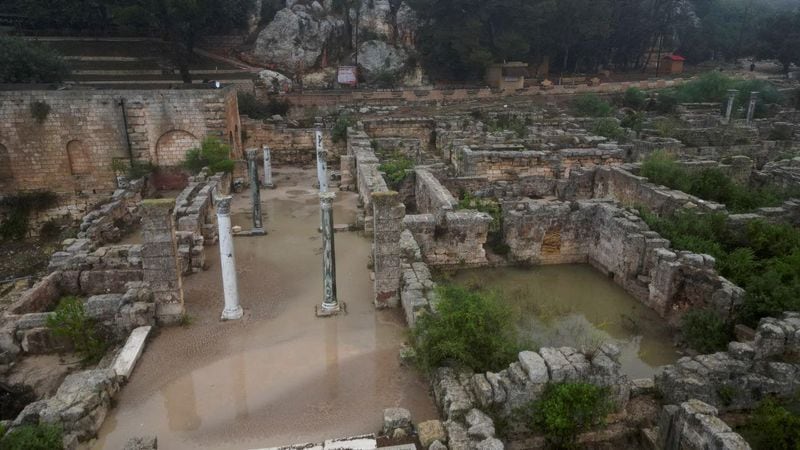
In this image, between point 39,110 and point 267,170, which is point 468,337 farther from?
point 39,110

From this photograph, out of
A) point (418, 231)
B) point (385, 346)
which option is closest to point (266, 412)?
point (385, 346)

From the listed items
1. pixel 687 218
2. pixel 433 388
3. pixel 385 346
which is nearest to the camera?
pixel 433 388

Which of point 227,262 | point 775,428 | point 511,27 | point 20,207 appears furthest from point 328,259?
point 511,27

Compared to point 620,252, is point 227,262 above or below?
above

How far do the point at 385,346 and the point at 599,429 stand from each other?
3574 mm

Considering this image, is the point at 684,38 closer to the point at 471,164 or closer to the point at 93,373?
the point at 471,164

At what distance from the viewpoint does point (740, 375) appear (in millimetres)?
7441

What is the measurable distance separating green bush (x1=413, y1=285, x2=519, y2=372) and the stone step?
4555 millimetres

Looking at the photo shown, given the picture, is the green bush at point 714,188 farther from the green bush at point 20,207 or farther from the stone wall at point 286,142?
the green bush at point 20,207

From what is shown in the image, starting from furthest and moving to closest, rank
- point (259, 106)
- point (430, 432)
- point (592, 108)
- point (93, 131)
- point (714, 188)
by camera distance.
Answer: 1. point (259, 106)
2. point (592, 108)
3. point (93, 131)
4. point (714, 188)
5. point (430, 432)

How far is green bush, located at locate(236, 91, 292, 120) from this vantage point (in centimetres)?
3038

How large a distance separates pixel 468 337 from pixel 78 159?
66.1ft

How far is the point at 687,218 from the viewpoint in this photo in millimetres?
12125

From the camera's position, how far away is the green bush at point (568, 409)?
674 centimetres
